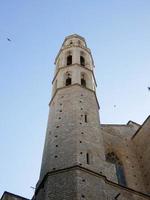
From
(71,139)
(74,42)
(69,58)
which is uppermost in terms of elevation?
(74,42)

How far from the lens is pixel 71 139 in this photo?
12844 millimetres

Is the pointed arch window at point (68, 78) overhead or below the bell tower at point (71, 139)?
overhead

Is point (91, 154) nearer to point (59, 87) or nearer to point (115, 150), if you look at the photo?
point (115, 150)

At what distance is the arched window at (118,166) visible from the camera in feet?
45.0

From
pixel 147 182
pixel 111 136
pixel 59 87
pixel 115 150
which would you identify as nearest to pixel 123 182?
pixel 147 182

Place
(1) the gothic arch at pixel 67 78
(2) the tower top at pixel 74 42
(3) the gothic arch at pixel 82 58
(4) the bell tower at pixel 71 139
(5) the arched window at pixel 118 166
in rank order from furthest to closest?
(2) the tower top at pixel 74 42 → (3) the gothic arch at pixel 82 58 → (1) the gothic arch at pixel 67 78 → (5) the arched window at pixel 118 166 → (4) the bell tower at pixel 71 139

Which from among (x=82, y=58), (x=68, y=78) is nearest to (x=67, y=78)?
(x=68, y=78)

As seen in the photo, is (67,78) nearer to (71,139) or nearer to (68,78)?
(68,78)

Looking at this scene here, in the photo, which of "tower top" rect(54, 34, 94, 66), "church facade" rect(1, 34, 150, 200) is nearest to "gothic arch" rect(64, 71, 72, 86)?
"church facade" rect(1, 34, 150, 200)

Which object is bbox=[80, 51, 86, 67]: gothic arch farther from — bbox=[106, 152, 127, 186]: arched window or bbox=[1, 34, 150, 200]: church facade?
bbox=[106, 152, 127, 186]: arched window

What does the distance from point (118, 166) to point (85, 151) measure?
Answer: 2885 millimetres

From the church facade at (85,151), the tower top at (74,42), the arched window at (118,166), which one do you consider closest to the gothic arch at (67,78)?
the church facade at (85,151)

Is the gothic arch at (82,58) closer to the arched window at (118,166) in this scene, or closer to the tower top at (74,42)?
the tower top at (74,42)

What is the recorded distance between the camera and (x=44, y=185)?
36.8ft
